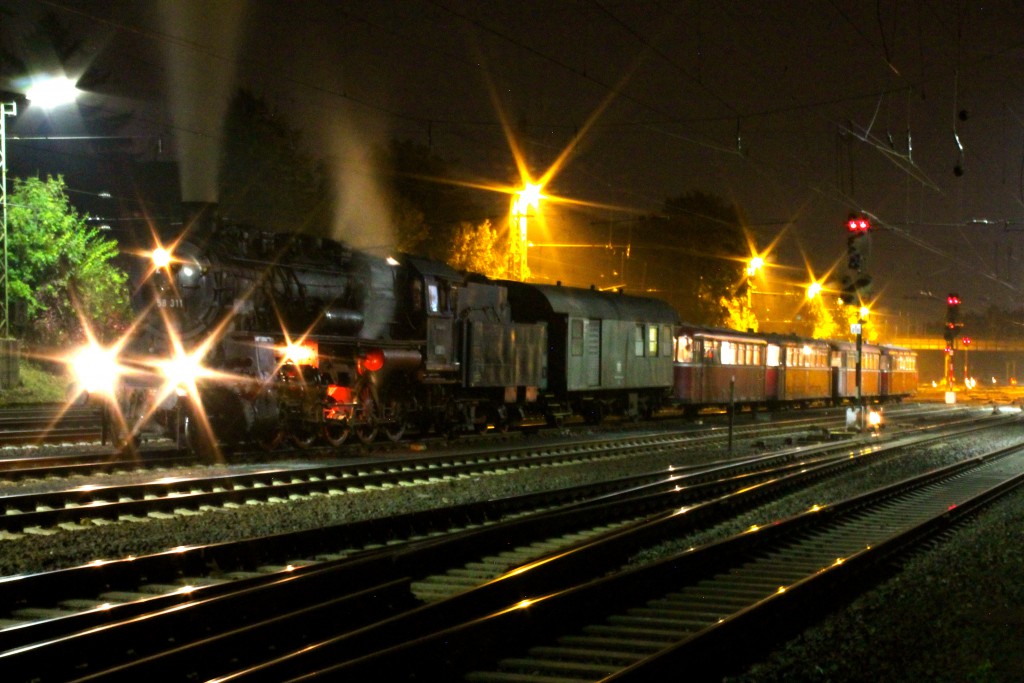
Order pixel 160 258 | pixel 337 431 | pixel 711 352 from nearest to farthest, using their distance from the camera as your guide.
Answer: pixel 160 258
pixel 337 431
pixel 711 352

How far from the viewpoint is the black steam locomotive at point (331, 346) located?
1664 centimetres

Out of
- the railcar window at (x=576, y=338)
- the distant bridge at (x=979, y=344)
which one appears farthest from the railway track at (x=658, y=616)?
the distant bridge at (x=979, y=344)

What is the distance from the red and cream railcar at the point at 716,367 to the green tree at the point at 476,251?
825 centimetres

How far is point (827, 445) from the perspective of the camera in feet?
78.4

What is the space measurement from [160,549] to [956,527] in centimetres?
908

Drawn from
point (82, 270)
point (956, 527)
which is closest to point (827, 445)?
point (956, 527)

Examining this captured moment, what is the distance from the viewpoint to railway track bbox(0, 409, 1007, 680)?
6043mm

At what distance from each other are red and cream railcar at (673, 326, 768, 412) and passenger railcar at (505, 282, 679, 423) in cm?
128

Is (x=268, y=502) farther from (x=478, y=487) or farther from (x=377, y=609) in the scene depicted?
(x=377, y=609)

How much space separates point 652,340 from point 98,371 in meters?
17.6

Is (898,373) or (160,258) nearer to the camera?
(160,258)

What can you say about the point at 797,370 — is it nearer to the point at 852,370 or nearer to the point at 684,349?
the point at 852,370

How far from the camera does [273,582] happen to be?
739cm

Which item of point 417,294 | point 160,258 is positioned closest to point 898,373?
point 417,294
